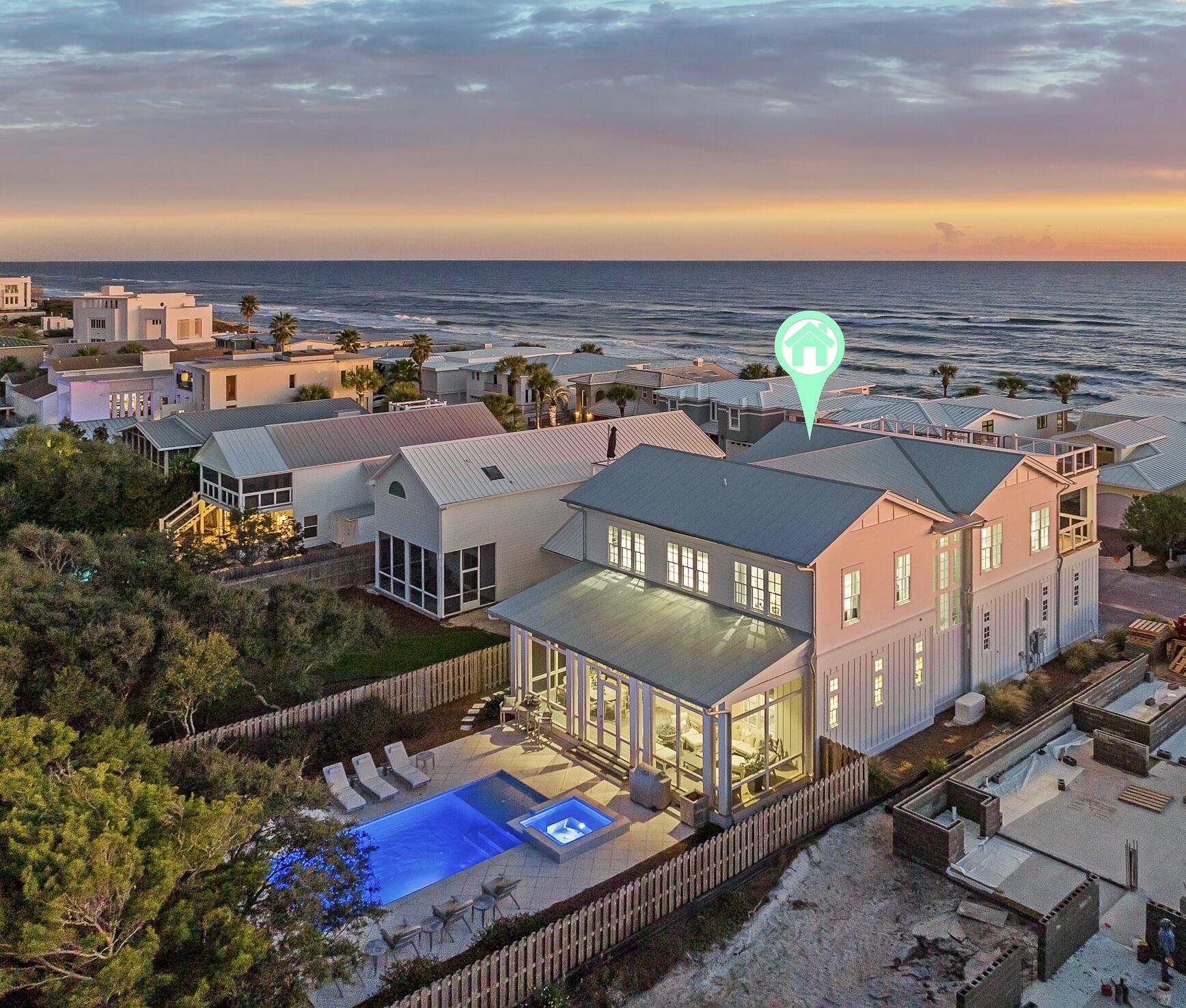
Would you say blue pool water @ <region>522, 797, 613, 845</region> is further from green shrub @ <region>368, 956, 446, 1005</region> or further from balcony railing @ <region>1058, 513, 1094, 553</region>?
balcony railing @ <region>1058, 513, 1094, 553</region>

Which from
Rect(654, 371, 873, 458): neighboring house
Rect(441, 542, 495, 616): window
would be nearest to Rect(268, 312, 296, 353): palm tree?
Rect(654, 371, 873, 458): neighboring house

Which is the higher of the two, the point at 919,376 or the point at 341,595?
the point at 919,376

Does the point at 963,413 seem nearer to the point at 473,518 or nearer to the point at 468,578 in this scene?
the point at 473,518

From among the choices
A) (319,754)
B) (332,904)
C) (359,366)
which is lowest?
(319,754)

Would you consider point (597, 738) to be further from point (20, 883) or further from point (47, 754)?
point (20, 883)

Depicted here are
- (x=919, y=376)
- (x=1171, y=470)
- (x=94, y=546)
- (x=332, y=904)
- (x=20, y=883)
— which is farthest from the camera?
(x=919, y=376)

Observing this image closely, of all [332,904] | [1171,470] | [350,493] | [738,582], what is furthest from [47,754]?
[1171,470]

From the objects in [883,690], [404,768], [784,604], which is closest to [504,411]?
[404,768]

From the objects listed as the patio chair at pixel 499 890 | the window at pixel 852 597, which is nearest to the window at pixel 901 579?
the window at pixel 852 597
